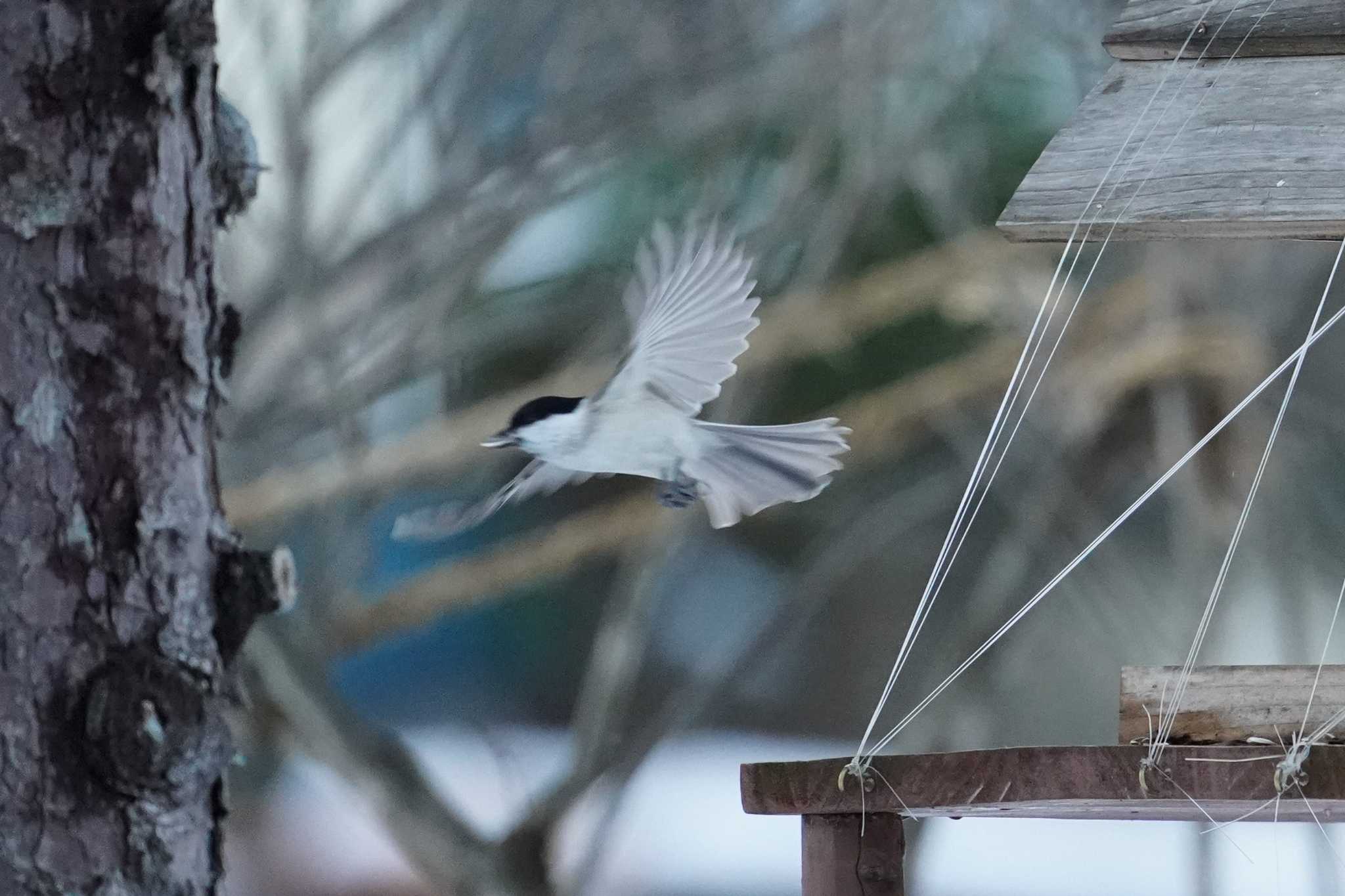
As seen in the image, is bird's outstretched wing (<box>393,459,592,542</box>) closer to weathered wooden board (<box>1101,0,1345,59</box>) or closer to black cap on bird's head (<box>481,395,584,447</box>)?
black cap on bird's head (<box>481,395,584,447</box>)

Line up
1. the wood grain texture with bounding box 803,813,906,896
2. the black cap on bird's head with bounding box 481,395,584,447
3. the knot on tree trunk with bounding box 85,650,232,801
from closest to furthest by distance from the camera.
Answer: the knot on tree trunk with bounding box 85,650,232,801 → the wood grain texture with bounding box 803,813,906,896 → the black cap on bird's head with bounding box 481,395,584,447

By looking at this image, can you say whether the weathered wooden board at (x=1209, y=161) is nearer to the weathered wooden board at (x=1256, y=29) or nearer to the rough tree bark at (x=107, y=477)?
the weathered wooden board at (x=1256, y=29)

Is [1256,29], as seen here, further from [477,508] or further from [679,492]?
[477,508]

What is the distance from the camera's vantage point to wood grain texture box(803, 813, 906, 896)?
76 centimetres

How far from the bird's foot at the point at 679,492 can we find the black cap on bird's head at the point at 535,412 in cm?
12

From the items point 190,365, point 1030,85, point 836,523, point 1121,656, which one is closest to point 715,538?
point 836,523

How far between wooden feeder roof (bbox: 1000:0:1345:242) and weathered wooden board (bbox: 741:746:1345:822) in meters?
0.27

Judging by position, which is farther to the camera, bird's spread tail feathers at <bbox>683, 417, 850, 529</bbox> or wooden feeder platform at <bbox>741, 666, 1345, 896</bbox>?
bird's spread tail feathers at <bbox>683, 417, 850, 529</bbox>

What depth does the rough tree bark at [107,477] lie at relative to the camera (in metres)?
0.65

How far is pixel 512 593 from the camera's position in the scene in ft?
5.11

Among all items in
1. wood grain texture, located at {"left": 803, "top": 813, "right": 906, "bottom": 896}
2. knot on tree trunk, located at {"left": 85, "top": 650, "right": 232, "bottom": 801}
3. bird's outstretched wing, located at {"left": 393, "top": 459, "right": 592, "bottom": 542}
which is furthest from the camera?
bird's outstretched wing, located at {"left": 393, "top": 459, "right": 592, "bottom": 542}

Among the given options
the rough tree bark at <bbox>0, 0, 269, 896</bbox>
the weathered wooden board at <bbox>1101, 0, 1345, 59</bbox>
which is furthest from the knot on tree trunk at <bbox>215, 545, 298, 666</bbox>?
the weathered wooden board at <bbox>1101, 0, 1345, 59</bbox>

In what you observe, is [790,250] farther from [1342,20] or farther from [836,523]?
[1342,20]

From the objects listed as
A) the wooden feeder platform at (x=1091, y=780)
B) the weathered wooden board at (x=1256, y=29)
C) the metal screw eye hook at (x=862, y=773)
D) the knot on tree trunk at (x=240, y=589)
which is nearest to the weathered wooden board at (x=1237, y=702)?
the wooden feeder platform at (x=1091, y=780)
